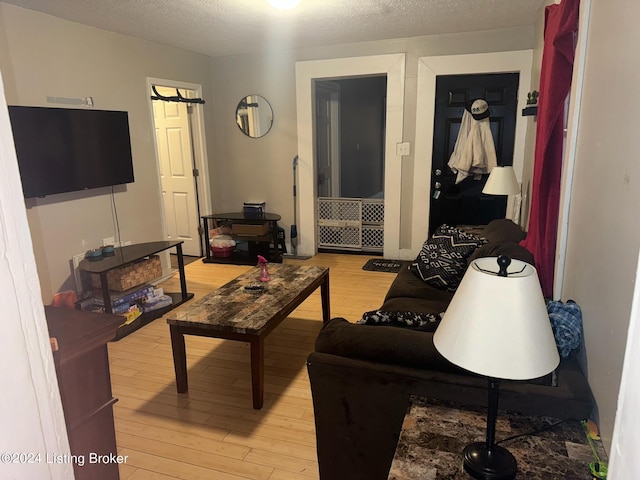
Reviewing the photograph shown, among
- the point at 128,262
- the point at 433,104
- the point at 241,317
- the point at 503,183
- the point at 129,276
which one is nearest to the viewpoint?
the point at 241,317

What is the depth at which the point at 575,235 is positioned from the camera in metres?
1.65

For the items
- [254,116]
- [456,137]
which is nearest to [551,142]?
[456,137]

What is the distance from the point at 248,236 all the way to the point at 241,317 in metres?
2.69

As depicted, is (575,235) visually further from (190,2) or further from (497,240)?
(190,2)

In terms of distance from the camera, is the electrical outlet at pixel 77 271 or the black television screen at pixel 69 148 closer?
the black television screen at pixel 69 148

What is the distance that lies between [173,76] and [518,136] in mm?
3650

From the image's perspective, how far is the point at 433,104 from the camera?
455 centimetres

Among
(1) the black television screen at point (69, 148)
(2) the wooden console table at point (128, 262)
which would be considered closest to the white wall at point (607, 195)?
(2) the wooden console table at point (128, 262)

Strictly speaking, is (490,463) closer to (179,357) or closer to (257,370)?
(257,370)

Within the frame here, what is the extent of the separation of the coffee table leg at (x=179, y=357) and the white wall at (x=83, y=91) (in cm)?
153

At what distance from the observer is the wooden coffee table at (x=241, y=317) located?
2354 millimetres

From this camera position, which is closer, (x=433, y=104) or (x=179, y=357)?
(x=179, y=357)

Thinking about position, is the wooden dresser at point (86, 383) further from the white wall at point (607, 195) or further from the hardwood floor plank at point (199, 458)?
the white wall at point (607, 195)

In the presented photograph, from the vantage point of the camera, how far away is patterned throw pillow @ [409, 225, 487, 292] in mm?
2957
